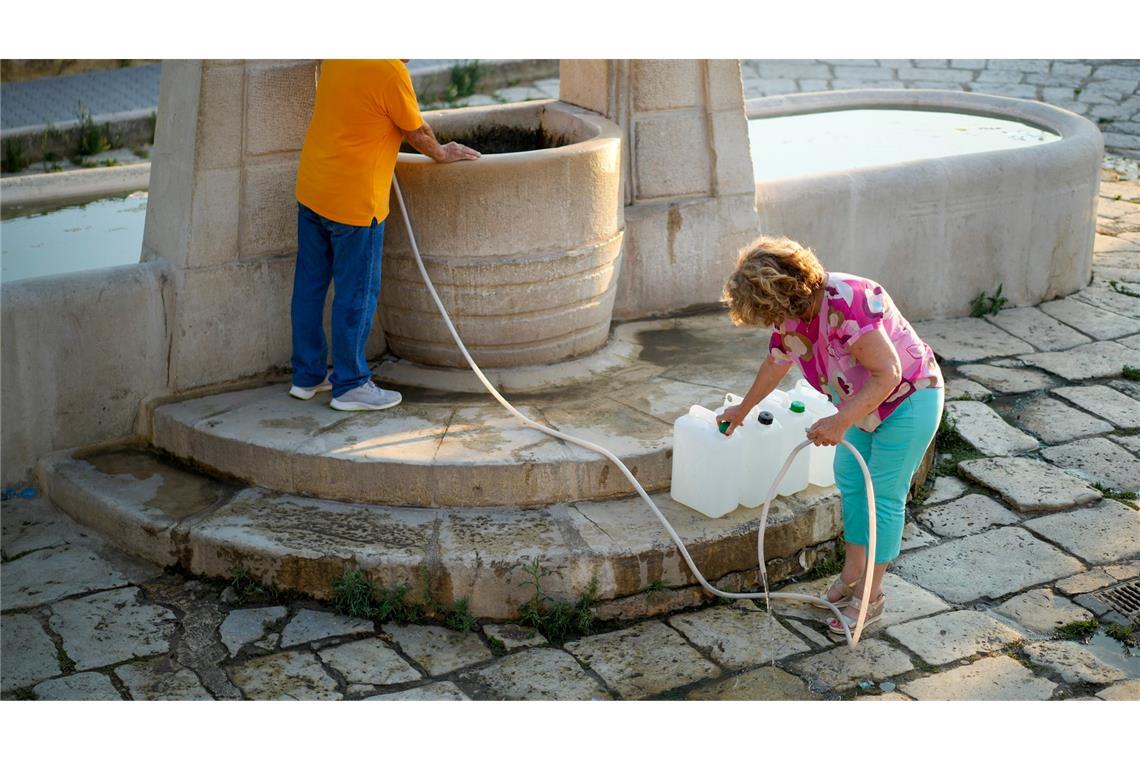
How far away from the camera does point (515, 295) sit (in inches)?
206

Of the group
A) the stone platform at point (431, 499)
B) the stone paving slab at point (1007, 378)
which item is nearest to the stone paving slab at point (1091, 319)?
the stone paving slab at point (1007, 378)

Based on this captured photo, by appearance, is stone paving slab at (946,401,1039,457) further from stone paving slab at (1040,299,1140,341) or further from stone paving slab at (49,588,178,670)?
stone paving slab at (49,588,178,670)

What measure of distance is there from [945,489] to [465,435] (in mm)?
1994

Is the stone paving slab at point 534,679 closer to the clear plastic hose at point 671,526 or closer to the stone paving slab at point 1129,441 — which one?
the clear plastic hose at point 671,526

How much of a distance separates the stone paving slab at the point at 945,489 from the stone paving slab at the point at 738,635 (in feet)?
3.76

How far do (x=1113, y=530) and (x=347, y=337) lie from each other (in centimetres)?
302

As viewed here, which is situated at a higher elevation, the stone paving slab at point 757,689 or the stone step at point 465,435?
the stone step at point 465,435

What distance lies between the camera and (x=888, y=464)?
4.05m

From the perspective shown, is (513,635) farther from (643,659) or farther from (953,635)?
(953,635)

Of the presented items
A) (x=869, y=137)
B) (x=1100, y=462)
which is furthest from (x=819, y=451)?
(x=869, y=137)

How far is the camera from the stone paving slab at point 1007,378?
6145mm

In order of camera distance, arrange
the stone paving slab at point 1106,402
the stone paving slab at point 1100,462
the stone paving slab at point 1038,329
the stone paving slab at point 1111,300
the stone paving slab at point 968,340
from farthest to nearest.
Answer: the stone paving slab at point 1111,300 → the stone paving slab at point 1038,329 → the stone paving slab at point 968,340 → the stone paving slab at point 1106,402 → the stone paving slab at point 1100,462

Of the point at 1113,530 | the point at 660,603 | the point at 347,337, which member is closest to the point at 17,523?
the point at 347,337

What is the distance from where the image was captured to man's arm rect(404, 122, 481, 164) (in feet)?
15.8
